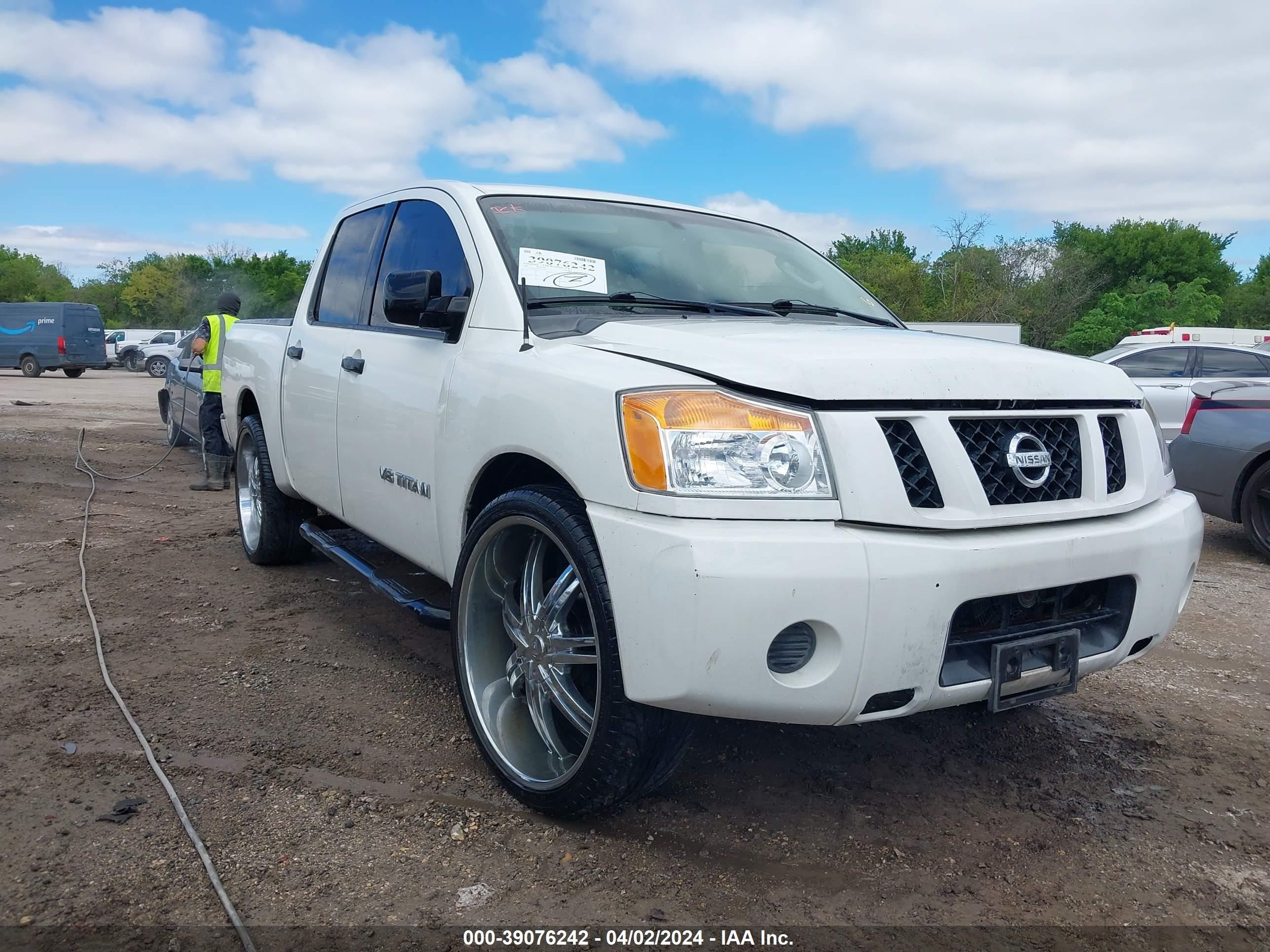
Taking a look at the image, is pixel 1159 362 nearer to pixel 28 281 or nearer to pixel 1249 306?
pixel 1249 306

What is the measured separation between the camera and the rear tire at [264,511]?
5125 mm

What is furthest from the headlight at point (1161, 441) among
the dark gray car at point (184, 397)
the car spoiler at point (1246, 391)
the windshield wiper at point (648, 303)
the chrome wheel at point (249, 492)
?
the dark gray car at point (184, 397)

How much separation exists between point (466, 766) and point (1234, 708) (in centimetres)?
287

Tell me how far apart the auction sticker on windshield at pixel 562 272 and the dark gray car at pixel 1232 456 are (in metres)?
4.67

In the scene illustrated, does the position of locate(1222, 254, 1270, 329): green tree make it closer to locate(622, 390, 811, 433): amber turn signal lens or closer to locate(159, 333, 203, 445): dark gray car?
locate(159, 333, 203, 445): dark gray car

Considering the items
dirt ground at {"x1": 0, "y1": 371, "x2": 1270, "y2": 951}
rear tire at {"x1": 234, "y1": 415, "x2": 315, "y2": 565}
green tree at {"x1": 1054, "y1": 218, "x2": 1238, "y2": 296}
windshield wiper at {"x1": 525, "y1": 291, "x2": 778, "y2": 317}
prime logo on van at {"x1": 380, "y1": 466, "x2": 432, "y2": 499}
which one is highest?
green tree at {"x1": 1054, "y1": 218, "x2": 1238, "y2": 296}

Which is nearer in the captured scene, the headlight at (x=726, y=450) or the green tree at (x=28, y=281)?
the headlight at (x=726, y=450)

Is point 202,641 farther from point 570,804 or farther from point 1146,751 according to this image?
point 1146,751

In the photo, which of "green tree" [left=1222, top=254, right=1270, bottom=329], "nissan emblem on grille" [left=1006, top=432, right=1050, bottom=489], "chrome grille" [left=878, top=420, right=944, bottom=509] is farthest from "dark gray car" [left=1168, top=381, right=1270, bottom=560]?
"green tree" [left=1222, top=254, right=1270, bottom=329]

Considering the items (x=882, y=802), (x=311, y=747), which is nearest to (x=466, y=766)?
(x=311, y=747)

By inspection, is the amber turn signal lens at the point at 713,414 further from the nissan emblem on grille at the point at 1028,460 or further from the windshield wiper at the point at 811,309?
the windshield wiper at the point at 811,309

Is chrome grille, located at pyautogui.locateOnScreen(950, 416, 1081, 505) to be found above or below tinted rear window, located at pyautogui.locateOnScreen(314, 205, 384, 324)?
below

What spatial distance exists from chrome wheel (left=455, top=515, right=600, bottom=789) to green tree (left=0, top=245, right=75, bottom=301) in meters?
80.6

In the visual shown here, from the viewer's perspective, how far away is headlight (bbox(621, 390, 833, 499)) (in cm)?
218
